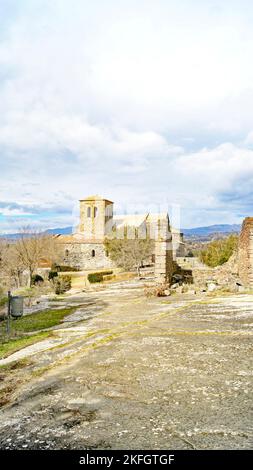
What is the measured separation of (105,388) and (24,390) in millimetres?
859

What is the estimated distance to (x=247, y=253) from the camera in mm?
14086

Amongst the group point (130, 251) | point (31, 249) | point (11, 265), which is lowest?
point (11, 265)

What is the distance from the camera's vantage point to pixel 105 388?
12.8 feet

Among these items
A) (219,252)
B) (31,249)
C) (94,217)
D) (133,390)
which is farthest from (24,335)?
(94,217)

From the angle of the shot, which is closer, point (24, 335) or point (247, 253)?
point (24, 335)

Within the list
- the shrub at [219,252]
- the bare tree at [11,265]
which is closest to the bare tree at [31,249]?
the bare tree at [11,265]

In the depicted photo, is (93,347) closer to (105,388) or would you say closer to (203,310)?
(105,388)

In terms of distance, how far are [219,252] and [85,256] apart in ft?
95.1

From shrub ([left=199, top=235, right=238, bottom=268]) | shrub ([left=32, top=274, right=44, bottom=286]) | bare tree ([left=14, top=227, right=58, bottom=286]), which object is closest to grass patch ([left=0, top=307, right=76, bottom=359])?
shrub ([left=199, top=235, right=238, bottom=268])

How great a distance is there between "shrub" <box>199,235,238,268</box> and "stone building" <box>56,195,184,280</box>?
3.42 meters

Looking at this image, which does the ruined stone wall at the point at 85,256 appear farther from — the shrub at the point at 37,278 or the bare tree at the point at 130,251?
the shrub at the point at 37,278

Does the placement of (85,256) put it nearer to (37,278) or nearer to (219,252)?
(37,278)

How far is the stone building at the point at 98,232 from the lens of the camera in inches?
2114

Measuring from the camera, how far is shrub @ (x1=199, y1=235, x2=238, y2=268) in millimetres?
27552
